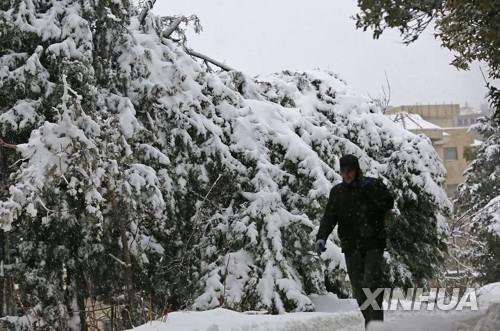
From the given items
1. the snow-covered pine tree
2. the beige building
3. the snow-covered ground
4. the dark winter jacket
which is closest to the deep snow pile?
the snow-covered ground

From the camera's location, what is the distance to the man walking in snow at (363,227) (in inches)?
208

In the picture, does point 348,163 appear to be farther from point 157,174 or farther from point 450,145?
point 450,145

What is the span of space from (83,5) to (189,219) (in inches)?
174

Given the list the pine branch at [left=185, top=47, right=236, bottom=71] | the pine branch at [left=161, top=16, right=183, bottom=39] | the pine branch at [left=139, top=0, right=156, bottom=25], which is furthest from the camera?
the pine branch at [left=185, top=47, right=236, bottom=71]

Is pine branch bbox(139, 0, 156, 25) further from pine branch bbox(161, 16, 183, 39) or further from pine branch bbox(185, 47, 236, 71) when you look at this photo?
pine branch bbox(185, 47, 236, 71)

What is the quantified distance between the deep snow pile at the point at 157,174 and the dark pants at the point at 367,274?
481cm

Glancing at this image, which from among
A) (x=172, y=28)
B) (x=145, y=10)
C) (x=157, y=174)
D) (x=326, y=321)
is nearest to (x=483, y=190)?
(x=172, y=28)

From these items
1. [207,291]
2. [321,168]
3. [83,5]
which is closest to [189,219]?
[207,291]

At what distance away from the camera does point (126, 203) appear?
9.75 metres

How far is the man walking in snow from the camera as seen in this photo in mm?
5285

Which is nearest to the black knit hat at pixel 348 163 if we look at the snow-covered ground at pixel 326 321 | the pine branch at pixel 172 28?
the snow-covered ground at pixel 326 321

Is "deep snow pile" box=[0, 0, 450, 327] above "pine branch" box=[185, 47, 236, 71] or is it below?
below

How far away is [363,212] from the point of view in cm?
531

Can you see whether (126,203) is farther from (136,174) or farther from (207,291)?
(207,291)
